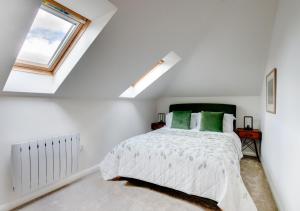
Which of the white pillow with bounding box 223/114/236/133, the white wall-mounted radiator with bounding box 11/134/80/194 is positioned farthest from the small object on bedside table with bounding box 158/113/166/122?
the white wall-mounted radiator with bounding box 11/134/80/194

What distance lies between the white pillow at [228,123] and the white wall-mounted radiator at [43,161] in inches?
115

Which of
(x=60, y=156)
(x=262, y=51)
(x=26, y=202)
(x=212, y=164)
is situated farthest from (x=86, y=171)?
(x=262, y=51)

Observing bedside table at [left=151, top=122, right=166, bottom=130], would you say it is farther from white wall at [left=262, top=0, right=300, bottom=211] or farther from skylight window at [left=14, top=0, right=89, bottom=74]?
skylight window at [left=14, top=0, right=89, bottom=74]

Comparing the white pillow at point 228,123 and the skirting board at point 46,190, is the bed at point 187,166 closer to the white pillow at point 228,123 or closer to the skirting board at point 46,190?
the skirting board at point 46,190

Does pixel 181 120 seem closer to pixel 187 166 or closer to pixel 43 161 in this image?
pixel 187 166

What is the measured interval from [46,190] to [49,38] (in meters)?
1.95

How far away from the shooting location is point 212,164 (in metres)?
2.23

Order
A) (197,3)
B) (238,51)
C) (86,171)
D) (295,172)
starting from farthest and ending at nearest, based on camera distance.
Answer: (238,51)
(86,171)
(197,3)
(295,172)

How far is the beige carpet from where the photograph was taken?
7.20ft

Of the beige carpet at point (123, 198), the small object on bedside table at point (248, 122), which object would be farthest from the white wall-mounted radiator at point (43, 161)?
the small object on bedside table at point (248, 122)

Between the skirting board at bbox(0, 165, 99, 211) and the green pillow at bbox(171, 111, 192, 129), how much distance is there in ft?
6.28

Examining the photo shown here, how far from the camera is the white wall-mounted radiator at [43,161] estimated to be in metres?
2.14

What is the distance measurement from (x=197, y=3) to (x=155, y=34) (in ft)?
2.08

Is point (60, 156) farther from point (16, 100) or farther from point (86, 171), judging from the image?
point (16, 100)
